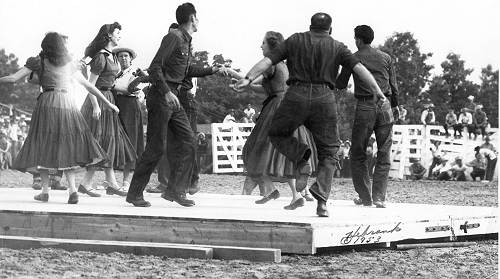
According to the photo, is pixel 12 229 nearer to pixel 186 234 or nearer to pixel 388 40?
pixel 186 234

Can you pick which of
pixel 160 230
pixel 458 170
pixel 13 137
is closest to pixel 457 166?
pixel 458 170

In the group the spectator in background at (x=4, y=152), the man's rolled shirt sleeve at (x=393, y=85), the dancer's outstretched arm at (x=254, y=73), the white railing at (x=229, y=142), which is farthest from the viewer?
the spectator in background at (x=4, y=152)

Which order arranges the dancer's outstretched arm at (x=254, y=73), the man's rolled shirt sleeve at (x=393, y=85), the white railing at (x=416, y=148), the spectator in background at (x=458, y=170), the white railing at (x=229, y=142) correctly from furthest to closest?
the white railing at (x=229, y=142) → the white railing at (x=416, y=148) → the spectator in background at (x=458, y=170) → the man's rolled shirt sleeve at (x=393, y=85) → the dancer's outstretched arm at (x=254, y=73)

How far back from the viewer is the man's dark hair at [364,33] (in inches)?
429

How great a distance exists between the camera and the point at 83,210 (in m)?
9.16

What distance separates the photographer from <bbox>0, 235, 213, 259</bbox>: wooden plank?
323 inches

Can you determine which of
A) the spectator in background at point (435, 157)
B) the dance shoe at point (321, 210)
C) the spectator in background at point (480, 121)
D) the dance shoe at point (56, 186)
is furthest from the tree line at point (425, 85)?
the dance shoe at point (321, 210)

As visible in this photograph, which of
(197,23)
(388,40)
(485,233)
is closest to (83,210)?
(197,23)

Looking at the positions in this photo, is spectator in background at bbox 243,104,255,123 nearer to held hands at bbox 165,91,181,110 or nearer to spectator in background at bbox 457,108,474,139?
spectator in background at bbox 457,108,474,139

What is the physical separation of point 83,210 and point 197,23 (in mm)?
2067

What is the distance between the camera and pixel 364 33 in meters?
10.9

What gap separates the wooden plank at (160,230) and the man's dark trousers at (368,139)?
2.80 metres

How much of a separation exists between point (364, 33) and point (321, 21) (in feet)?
6.78

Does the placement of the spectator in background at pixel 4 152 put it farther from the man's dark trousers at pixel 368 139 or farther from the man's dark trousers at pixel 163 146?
the man's dark trousers at pixel 163 146
